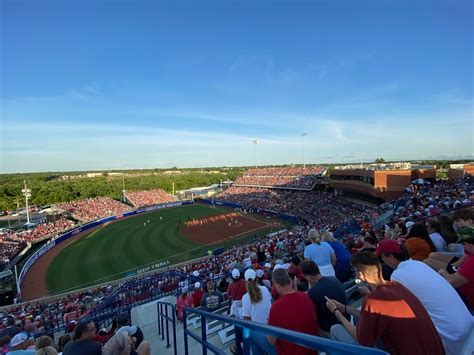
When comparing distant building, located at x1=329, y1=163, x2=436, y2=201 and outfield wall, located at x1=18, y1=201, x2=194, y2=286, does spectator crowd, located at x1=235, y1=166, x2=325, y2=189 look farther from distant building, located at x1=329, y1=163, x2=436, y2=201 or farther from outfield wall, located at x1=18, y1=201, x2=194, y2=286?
outfield wall, located at x1=18, y1=201, x2=194, y2=286

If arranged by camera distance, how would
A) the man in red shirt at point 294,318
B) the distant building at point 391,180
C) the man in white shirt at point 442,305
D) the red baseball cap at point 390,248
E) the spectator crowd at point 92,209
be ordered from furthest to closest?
the spectator crowd at point 92,209, the distant building at point 391,180, the red baseball cap at point 390,248, the man in red shirt at point 294,318, the man in white shirt at point 442,305

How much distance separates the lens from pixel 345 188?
141 feet

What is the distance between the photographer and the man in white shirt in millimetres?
2451

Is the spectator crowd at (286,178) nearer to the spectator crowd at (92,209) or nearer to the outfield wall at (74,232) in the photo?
the outfield wall at (74,232)

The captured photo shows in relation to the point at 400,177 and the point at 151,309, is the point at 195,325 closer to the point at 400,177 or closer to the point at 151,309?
the point at 151,309

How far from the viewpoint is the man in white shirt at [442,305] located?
8.04 feet

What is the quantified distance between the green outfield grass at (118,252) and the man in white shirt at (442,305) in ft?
81.7

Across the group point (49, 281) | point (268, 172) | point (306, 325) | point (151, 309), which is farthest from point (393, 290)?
point (268, 172)

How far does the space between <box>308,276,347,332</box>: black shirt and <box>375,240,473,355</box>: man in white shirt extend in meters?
0.77

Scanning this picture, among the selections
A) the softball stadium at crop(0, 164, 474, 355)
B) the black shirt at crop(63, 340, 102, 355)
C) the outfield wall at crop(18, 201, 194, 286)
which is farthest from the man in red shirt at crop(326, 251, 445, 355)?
the outfield wall at crop(18, 201, 194, 286)

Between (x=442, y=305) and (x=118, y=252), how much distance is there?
32.0 m

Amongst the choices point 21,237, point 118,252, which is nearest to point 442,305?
point 118,252

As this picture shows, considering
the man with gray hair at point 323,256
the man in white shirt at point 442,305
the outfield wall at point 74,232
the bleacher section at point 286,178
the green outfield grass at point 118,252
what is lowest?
the green outfield grass at point 118,252

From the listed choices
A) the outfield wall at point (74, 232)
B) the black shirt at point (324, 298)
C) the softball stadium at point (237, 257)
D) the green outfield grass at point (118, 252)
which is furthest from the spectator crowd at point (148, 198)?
the black shirt at point (324, 298)
